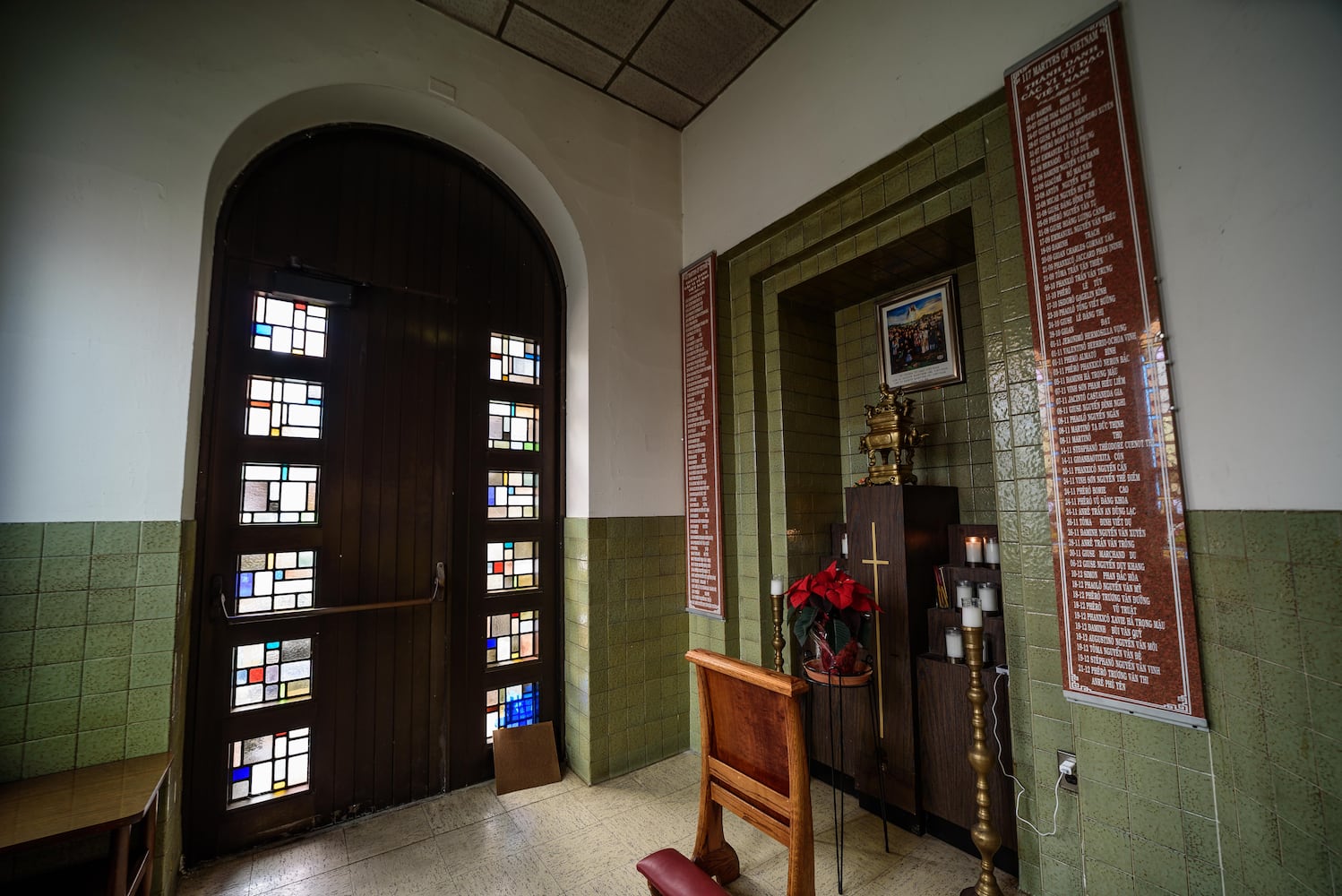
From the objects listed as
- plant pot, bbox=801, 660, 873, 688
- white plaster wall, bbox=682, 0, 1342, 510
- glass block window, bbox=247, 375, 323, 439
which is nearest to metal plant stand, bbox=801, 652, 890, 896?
plant pot, bbox=801, 660, 873, 688

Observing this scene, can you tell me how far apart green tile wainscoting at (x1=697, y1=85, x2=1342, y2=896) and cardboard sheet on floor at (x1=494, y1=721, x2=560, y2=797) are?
110cm

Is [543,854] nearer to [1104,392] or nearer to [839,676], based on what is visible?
[839,676]

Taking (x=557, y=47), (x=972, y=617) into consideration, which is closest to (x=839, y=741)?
(x=972, y=617)

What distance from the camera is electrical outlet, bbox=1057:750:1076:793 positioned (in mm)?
1917

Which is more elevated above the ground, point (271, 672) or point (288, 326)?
point (288, 326)

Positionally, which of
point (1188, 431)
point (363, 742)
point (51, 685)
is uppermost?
point (1188, 431)

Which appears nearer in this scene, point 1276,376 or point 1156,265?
point 1276,376

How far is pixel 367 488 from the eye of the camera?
2820mm

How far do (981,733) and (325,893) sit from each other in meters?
2.64

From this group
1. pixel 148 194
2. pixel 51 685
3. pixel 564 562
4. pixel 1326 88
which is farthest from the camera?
pixel 564 562

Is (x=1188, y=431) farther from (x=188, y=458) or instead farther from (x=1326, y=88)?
(x=188, y=458)

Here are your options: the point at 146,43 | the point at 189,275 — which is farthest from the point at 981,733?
the point at 146,43

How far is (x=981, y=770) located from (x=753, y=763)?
2.97 feet

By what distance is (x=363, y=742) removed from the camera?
2721 millimetres
